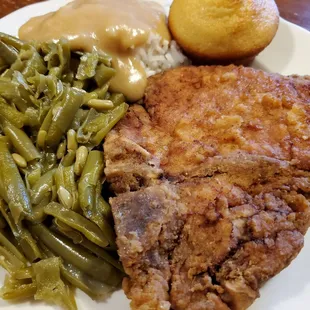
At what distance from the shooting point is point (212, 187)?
225cm

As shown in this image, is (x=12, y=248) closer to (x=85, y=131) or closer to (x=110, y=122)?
(x=85, y=131)

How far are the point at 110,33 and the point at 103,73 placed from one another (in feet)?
1.10

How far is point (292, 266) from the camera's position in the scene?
2.44 meters

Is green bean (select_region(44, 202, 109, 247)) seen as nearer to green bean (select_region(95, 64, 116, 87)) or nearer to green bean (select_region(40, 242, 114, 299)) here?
green bean (select_region(40, 242, 114, 299))

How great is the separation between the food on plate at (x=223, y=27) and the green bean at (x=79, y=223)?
1586mm

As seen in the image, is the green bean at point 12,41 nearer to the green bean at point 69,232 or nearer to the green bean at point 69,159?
the green bean at point 69,159

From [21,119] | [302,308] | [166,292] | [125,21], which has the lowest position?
[302,308]

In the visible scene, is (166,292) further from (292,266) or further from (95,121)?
(95,121)

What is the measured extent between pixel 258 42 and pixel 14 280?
235 cm

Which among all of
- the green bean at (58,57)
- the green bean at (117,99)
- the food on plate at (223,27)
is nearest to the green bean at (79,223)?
the green bean at (117,99)

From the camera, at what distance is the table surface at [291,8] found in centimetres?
453

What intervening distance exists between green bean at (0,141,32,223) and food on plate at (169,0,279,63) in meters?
1.58

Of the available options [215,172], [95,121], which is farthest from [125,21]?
[215,172]

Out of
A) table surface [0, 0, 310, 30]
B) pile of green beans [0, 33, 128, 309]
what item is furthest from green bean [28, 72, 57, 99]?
table surface [0, 0, 310, 30]
